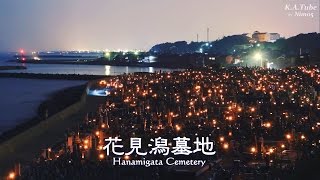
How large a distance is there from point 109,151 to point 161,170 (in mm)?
2224

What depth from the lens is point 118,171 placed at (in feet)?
38.0

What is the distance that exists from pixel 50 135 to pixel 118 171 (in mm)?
9438

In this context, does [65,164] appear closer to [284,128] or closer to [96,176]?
[96,176]

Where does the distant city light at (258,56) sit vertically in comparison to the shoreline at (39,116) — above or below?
above

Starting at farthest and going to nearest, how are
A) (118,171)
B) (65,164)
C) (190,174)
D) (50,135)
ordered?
1. (50,135)
2. (65,164)
3. (118,171)
4. (190,174)

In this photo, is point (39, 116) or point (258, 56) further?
point (258, 56)

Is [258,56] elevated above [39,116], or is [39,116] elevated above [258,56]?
[258,56]

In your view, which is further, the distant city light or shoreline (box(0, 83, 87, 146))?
the distant city light

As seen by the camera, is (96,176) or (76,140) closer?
(96,176)

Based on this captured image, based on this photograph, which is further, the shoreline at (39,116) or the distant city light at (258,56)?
the distant city light at (258,56)

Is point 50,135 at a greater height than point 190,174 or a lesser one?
lesser

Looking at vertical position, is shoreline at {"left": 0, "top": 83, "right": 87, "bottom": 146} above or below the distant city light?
below

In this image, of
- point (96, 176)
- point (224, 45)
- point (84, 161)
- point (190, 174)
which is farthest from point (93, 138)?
point (224, 45)

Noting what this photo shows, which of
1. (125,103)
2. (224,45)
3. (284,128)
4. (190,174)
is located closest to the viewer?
(190,174)
